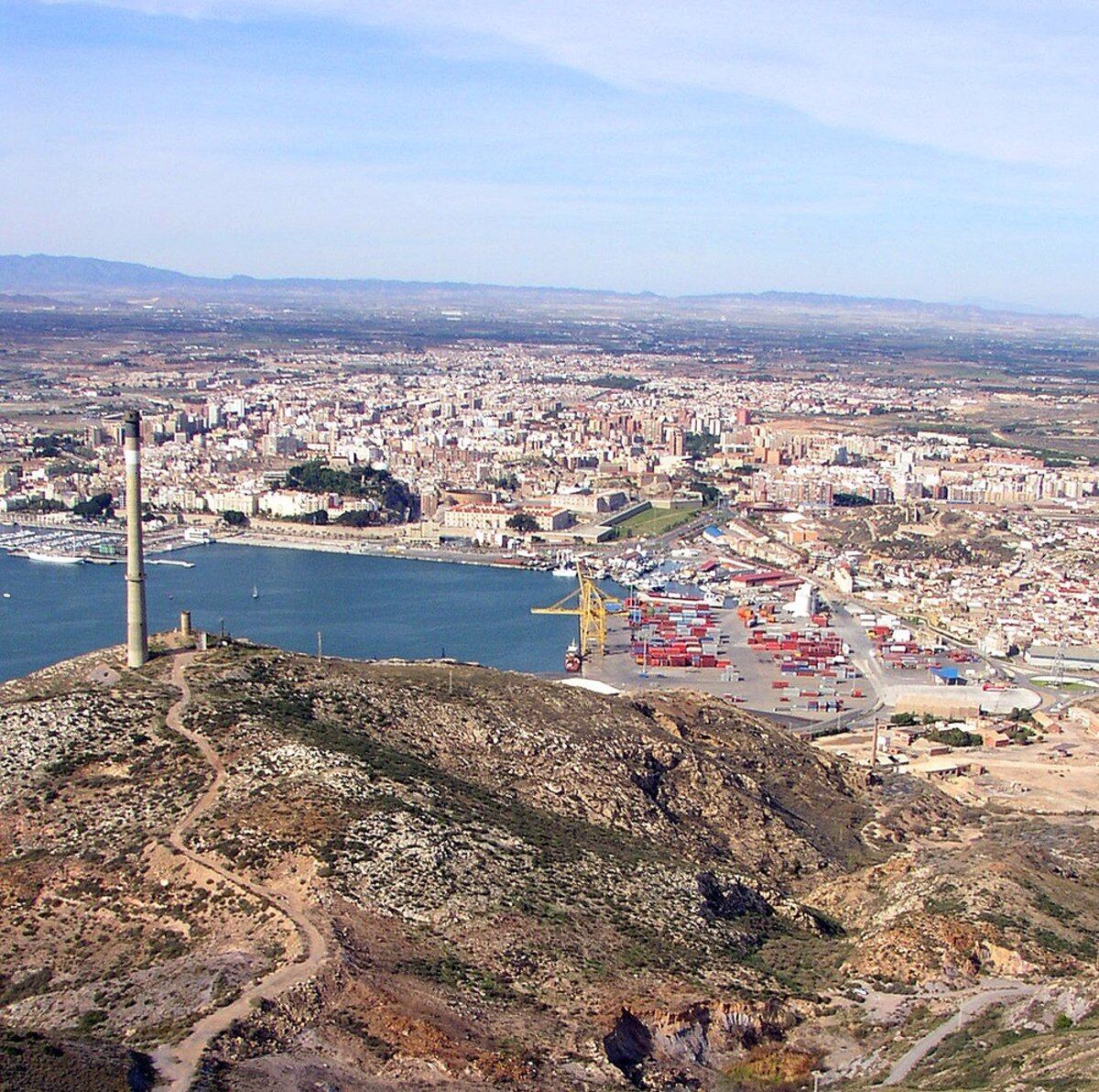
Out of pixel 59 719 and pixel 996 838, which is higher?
pixel 59 719

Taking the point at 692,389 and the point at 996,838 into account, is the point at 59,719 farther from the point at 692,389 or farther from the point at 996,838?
the point at 692,389

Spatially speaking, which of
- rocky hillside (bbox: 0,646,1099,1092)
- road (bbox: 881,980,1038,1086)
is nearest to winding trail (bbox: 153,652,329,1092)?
rocky hillside (bbox: 0,646,1099,1092)

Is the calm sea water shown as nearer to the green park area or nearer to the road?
the green park area

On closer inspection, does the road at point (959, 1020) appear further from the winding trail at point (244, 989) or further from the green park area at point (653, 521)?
the green park area at point (653, 521)

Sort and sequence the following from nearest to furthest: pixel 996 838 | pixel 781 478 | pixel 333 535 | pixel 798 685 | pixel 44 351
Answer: pixel 996 838 < pixel 798 685 < pixel 333 535 < pixel 781 478 < pixel 44 351

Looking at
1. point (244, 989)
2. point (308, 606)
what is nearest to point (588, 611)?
point (308, 606)

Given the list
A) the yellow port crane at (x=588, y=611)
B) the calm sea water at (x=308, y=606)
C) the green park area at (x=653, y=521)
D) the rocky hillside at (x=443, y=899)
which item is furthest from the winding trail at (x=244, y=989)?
the green park area at (x=653, y=521)

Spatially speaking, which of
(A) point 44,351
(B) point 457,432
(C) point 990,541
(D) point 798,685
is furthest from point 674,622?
(A) point 44,351
